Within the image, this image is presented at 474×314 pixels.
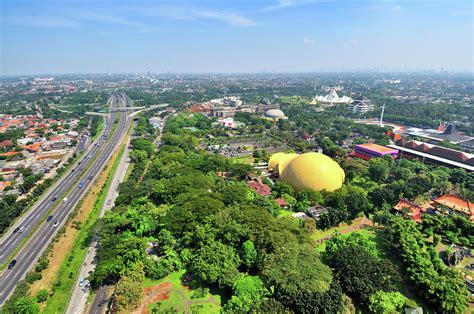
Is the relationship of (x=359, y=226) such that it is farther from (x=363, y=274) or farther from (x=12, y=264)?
(x=12, y=264)

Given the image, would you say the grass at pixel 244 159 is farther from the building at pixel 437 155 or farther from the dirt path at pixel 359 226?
the building at pixel 437 155

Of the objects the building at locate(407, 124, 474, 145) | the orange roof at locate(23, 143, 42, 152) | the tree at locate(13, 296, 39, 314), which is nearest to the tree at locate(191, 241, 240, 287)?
the tree at locate(13, 296, 39, 314)

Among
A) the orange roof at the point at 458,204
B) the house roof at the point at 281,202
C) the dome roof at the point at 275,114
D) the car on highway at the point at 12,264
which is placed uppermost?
the dome roof at the point at 275,114

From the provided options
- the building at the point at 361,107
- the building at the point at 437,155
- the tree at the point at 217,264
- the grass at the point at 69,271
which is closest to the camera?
the tree at the point at 217,264

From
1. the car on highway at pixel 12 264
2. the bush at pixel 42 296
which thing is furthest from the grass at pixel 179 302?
the car on highway at pixel 12 264

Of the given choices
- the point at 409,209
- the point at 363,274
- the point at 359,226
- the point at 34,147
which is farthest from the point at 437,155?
the point at 34,147

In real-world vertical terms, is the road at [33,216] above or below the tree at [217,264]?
below

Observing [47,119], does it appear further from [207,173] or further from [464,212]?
[464,212]

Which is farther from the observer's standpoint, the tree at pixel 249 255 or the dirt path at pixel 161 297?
the tree at pixel 249 255
